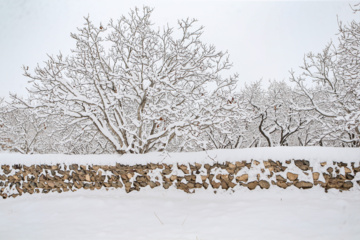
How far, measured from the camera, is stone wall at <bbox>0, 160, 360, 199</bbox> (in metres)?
5.46

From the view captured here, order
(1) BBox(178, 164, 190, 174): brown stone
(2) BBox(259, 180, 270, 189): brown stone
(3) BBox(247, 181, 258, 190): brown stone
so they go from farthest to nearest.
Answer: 1. (1) BBox(178, 164, 190, 174): brown stone
2. (3) BBox(247, 181, 258, 190): brown stone
3. (2) BBox(259, 180, 270, 189): brown stone

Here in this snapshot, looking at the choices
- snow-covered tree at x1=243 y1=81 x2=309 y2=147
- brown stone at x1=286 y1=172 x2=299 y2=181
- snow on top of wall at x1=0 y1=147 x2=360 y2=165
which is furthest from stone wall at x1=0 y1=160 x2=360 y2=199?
snow-covered tree at x1=243 y1=81 x2=309 y2=147

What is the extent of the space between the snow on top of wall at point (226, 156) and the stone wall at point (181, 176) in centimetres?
12

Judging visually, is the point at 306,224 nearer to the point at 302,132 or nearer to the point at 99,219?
the point at 99,219

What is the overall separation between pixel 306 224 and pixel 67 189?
264 inches

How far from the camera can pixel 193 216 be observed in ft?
15.4

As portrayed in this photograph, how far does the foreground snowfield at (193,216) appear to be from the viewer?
3.79m

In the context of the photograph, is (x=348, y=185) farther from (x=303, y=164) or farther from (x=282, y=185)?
(x=282, y=185)

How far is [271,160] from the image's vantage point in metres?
5.85

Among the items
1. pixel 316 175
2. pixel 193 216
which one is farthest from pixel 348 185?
pixel 193 216

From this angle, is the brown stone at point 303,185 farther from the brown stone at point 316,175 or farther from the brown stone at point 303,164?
the brown stone at point 303,164

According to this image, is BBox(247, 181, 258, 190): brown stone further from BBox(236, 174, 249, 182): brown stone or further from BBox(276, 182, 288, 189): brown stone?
BBox(276, 182, 288, 189): brown stone

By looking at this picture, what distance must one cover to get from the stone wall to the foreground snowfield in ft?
0.70

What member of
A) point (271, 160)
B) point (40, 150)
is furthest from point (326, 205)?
point (40, 150)
